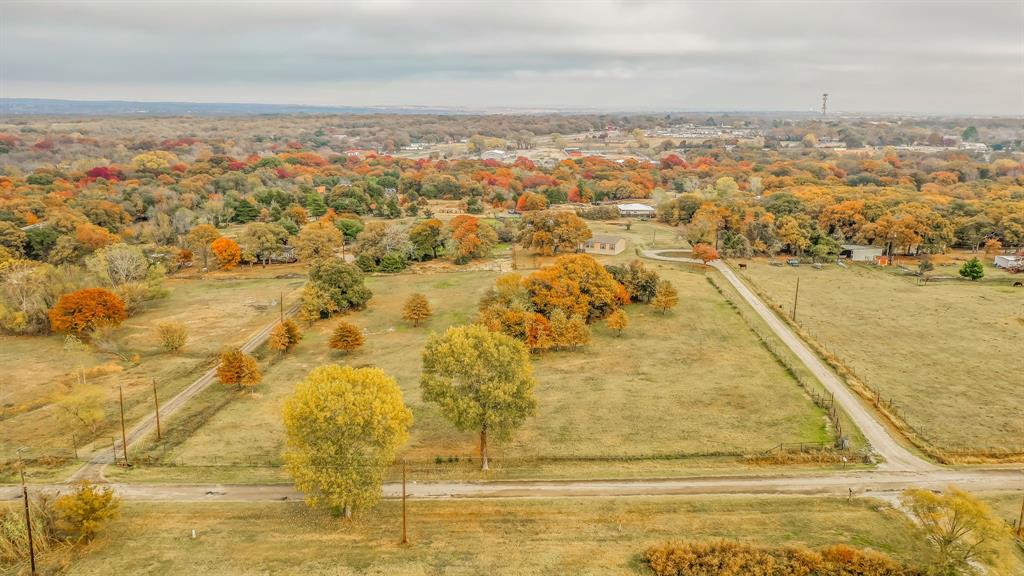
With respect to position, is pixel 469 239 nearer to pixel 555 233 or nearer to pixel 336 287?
pixel 555 233

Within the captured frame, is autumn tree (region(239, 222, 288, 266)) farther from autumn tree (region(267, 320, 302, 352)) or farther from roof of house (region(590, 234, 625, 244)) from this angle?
roof of house (region(590, 234, 625, 244))

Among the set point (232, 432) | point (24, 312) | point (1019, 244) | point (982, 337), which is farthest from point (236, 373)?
point (1019, 244)

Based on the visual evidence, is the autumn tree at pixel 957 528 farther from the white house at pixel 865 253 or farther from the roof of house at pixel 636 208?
the roof of house at pixel 636 208

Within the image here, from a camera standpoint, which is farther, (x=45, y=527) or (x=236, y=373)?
(x=236, y=373)

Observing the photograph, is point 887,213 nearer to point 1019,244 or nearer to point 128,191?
point 1019,244

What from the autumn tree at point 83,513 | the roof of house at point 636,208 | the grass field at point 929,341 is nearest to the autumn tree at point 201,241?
the autumn tree at point 83,513

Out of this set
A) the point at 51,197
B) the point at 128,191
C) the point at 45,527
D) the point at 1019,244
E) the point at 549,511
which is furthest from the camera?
the point at 128,191
